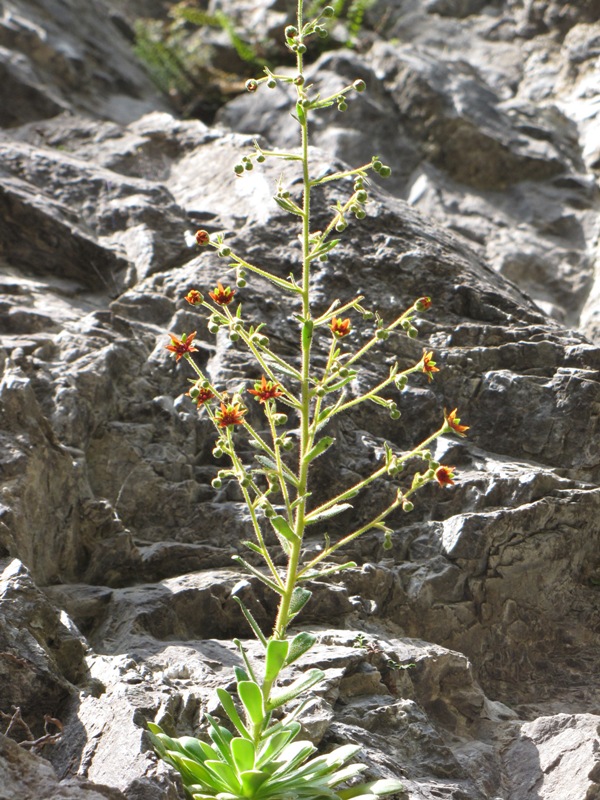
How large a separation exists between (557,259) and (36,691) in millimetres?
6822

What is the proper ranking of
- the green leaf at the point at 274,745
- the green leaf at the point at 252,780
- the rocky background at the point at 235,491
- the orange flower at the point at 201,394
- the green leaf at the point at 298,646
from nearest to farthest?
the green leaf at the point at 252,780, the green leaf at the point at 274,745, the green leaf at the point at 298,646, the orange flower at the point at 201,394, the rocky background at the point at 235,491

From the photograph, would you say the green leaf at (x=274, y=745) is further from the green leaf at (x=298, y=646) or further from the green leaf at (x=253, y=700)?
the green leaf at (x=298, y=646)

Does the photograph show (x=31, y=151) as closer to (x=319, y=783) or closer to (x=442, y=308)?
(x=442, y=308)

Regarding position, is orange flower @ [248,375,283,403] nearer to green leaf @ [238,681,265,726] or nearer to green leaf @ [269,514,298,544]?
green leaf @ [269,514,298,544]

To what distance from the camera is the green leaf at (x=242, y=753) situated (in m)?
3.25

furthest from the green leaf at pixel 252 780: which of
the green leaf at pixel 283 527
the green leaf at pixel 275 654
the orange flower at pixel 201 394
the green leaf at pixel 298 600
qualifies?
the orange flower at pixel 201 394

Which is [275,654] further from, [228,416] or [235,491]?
[235,491]

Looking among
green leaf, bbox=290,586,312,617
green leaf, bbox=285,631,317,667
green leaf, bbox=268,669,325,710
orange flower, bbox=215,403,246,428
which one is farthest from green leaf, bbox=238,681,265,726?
orange flower, bbox=215,403,246,428

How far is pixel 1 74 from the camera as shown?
9.34m

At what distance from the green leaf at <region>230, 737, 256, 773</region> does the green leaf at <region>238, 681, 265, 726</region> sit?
0.43 feet

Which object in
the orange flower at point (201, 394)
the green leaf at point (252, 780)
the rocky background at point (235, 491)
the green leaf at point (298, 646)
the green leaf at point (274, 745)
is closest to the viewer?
the green leaf at point (252, 780)

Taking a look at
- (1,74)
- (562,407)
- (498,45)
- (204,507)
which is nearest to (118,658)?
(204,507)

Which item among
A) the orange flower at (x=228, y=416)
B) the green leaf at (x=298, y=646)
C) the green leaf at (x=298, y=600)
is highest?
the orange flower at (x=228, y=416)

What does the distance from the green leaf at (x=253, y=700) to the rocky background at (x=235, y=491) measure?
395 mm
